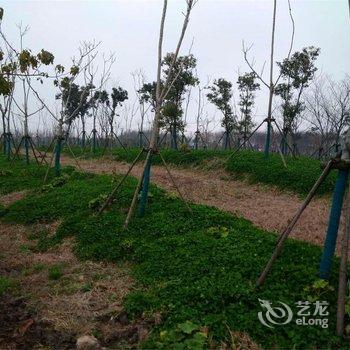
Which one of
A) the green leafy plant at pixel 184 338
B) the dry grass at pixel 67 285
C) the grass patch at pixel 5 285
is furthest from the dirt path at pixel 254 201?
the grass patch at pixel 5 285

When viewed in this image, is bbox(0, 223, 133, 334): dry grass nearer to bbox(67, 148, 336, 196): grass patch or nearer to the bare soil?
the bare soil

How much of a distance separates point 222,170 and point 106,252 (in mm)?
8335

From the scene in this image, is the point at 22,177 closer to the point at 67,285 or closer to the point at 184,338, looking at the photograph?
the point at 67,285

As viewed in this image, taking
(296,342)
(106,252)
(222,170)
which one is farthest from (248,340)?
(222,170)

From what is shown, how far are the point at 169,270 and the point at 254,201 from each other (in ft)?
18.3

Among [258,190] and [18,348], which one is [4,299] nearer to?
[18,348]

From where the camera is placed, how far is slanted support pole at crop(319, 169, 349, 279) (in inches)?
184

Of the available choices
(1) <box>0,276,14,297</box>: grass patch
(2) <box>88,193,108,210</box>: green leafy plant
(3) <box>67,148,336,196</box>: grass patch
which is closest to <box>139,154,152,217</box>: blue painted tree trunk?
(2) <box>88,193,108,210</box>: green leafy plant

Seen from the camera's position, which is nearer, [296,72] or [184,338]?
[184,338]

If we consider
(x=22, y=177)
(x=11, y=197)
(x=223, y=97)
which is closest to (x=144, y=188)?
(x=11, y=197)
